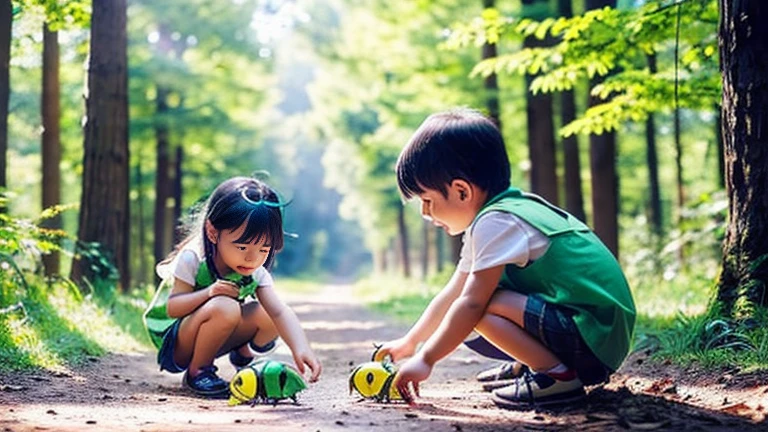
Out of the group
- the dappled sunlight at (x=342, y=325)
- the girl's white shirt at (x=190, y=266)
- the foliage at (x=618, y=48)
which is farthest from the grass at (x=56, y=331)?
the foliage at (x=618, y=48)

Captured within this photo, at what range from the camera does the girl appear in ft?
13.3

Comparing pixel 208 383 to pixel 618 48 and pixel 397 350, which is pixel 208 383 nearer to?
pixel 397 350

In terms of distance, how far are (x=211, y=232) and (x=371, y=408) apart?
54.8 inches

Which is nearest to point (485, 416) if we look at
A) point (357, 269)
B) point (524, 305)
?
point (524, 305)

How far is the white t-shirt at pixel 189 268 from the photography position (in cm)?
426

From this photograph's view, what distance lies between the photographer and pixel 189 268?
14.1 ft

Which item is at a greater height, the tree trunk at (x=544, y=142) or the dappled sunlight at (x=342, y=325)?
the tree trunk at (x=544, y=142)

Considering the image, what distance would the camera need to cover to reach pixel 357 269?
63.4 meters

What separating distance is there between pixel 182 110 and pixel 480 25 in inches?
471

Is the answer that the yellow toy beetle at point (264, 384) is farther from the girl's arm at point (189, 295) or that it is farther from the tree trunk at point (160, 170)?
the tree trunk at point (160, 170)

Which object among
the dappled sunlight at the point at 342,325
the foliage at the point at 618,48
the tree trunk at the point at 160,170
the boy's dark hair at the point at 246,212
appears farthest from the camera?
the tree trunk at the point at 160,170

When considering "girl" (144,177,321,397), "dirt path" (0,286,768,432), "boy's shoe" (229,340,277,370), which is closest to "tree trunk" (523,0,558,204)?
"dirt path" (0,286,768,432)

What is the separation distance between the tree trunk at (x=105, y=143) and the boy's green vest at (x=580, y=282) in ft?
22.0

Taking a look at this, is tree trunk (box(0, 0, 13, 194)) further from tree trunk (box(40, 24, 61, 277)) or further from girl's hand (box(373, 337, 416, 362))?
girl's hand (box(373, 337, 416, 362))
